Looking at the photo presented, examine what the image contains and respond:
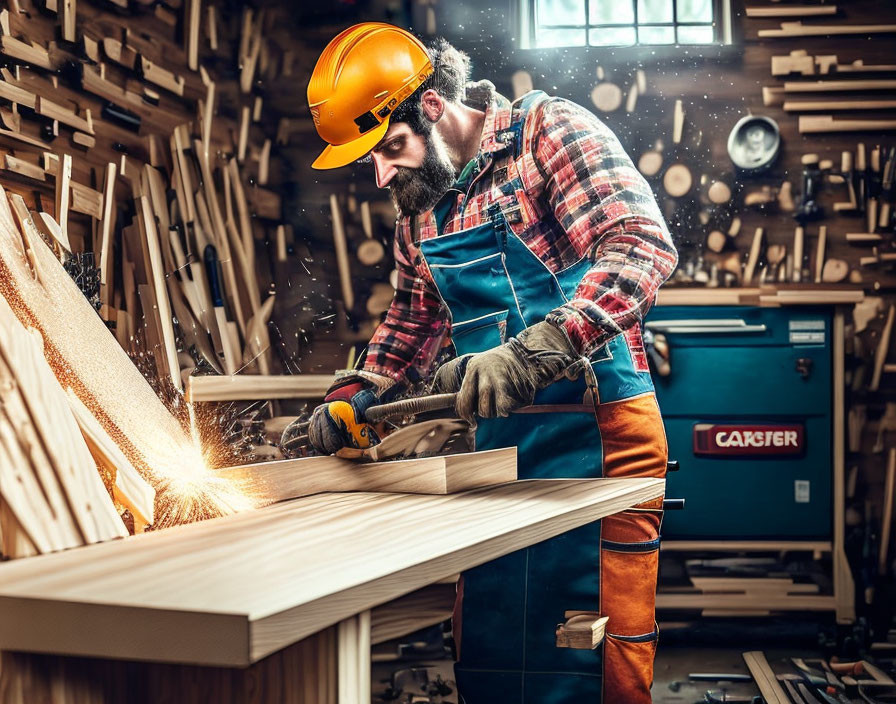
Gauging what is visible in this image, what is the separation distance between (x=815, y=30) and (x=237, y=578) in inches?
132

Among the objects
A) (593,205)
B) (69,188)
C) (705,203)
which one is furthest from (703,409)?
(69,188)

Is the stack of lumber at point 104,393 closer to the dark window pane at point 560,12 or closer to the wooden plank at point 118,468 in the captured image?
the wooden plank at point 118,468

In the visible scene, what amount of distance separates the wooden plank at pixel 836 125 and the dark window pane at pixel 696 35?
49 centimetres

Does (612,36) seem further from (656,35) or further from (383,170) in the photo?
(383,170)

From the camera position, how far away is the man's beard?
8.82ft

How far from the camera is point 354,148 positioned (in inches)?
103

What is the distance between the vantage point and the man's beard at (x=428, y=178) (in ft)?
8.82

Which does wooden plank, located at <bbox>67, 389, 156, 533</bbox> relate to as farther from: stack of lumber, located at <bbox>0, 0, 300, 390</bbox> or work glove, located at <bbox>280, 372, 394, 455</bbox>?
stack of lumber, located at <bbox>0, 0, 300, 390</bbox>

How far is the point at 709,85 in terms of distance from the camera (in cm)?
324

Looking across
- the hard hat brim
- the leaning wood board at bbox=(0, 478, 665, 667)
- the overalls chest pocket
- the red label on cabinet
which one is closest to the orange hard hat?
the hard hat brim

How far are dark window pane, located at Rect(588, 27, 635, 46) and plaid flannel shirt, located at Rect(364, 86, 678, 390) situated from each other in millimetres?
630

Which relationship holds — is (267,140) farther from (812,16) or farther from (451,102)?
(812,16)

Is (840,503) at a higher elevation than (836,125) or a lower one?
lower

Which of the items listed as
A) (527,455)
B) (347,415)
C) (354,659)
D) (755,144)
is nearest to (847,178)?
(755,144)
